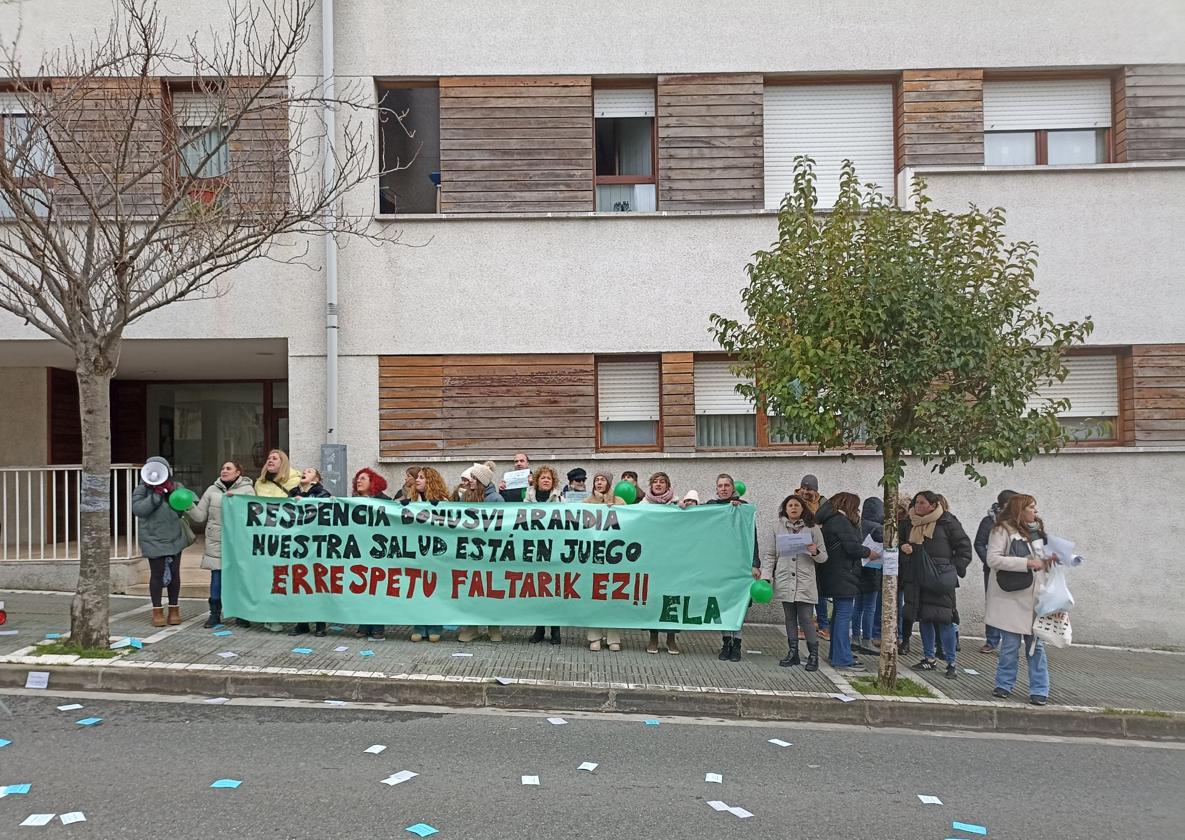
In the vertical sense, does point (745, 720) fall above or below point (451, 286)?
below

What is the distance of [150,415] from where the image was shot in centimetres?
1546

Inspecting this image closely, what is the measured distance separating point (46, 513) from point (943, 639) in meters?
10.7

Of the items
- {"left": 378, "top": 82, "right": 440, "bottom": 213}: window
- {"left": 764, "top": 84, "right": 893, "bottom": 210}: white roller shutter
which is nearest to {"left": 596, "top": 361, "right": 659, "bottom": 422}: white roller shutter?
{"left": 764, "top": 84, "right": 893, "bottom": 210}: white roller shutter

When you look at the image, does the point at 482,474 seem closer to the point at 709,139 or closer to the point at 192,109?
the point at 709,139

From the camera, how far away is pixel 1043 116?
1111 cm

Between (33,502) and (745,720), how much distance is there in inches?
370

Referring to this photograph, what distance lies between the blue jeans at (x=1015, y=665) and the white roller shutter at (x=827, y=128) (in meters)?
5.91

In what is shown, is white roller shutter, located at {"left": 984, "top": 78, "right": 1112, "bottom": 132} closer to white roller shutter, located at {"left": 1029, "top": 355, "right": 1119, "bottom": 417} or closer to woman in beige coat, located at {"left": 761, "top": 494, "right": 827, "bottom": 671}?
Result: white roller shutter, located at {"left": 1029, "top": 355, "right": 1119, "bottom": 417}

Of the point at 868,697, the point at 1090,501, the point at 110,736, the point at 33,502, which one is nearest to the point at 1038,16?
the point at 1090,501

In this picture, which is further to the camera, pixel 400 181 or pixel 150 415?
pixel 150 415

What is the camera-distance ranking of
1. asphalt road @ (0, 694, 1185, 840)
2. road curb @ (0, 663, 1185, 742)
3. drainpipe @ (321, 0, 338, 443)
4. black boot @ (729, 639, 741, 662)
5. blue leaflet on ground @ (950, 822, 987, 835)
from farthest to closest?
drainpipe @ (321, 0, 338, 443) < black boot @ (729, 639, 741, 662) < road curb @ (0, 663, 1185, 742) < blue leaflet on ground @ (950, 822, 987, 835) < asphalt road @ (0, 694, 1185, 840)

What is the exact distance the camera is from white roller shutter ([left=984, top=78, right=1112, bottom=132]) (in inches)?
437

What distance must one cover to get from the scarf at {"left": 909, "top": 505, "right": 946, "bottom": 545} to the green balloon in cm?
701

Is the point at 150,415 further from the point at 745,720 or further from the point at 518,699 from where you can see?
the point at 745,720
